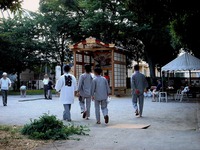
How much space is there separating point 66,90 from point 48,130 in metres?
3.28

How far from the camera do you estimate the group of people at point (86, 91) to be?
9.20m

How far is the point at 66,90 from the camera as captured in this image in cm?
989

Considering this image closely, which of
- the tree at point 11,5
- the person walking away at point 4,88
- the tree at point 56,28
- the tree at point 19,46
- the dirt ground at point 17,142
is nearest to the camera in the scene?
the dirt ground at point 17,142

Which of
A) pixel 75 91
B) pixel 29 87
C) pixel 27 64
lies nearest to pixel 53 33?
pixel 27 64

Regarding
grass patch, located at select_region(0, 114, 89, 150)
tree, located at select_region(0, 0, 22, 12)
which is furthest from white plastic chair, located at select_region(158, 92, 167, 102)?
tree, located at select_region(0, 0, 22, 12)

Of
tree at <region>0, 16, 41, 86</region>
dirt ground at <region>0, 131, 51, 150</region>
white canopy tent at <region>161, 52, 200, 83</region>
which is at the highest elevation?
tree at <region>0, 16, 41, 86</region>

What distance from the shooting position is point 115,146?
18.9ft

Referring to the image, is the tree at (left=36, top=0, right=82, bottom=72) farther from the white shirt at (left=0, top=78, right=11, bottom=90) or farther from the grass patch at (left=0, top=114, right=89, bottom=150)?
Answer: the grass patch at (left=0, top=114, right=89, bottom=150)

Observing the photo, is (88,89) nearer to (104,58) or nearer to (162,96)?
(162,96)

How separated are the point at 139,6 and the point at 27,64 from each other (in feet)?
88.4

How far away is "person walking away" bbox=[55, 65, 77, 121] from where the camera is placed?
967 centimetres

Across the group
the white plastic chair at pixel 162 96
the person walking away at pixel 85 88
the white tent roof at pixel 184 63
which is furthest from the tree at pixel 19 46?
the person walking away at pixel 85 88

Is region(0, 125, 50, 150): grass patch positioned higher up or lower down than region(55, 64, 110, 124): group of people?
lower down

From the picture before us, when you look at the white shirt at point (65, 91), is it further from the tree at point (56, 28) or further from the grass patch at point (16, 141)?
the tree at point (56, 28)
